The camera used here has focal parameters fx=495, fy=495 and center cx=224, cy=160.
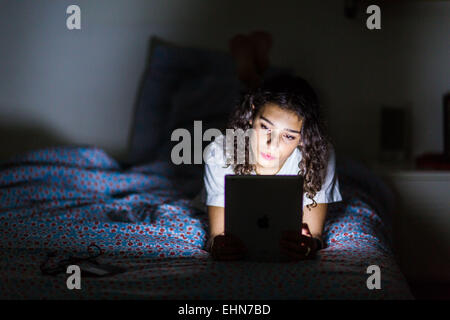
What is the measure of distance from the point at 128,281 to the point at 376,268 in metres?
0.52

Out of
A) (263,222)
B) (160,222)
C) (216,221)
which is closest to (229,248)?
(263,222)

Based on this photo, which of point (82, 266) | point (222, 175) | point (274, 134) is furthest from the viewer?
point (222, 175)

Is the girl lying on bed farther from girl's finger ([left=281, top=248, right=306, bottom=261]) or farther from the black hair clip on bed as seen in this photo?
the black hair clip on bed

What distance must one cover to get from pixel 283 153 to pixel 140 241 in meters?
0.43

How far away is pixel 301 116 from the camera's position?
1239 millimetres

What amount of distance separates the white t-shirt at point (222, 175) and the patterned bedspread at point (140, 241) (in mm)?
99

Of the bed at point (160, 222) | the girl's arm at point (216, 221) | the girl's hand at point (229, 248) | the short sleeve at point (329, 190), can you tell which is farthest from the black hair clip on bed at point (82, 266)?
the short sleeve at point (329, 190)

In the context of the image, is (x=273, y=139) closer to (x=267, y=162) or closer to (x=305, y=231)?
(x=267, y=162)

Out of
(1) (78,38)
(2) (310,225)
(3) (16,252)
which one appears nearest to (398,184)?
(2) (310,225)

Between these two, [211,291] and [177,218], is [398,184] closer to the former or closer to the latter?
[177,218]

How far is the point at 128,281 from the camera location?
981 mm

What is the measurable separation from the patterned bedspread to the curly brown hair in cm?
19

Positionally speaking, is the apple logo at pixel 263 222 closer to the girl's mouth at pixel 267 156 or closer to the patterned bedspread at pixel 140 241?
the patterned bedspread at pixel 140 241

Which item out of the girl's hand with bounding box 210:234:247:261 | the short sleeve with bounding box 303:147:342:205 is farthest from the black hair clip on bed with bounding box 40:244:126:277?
the short sleeve with bounding box 303:147:342:205
